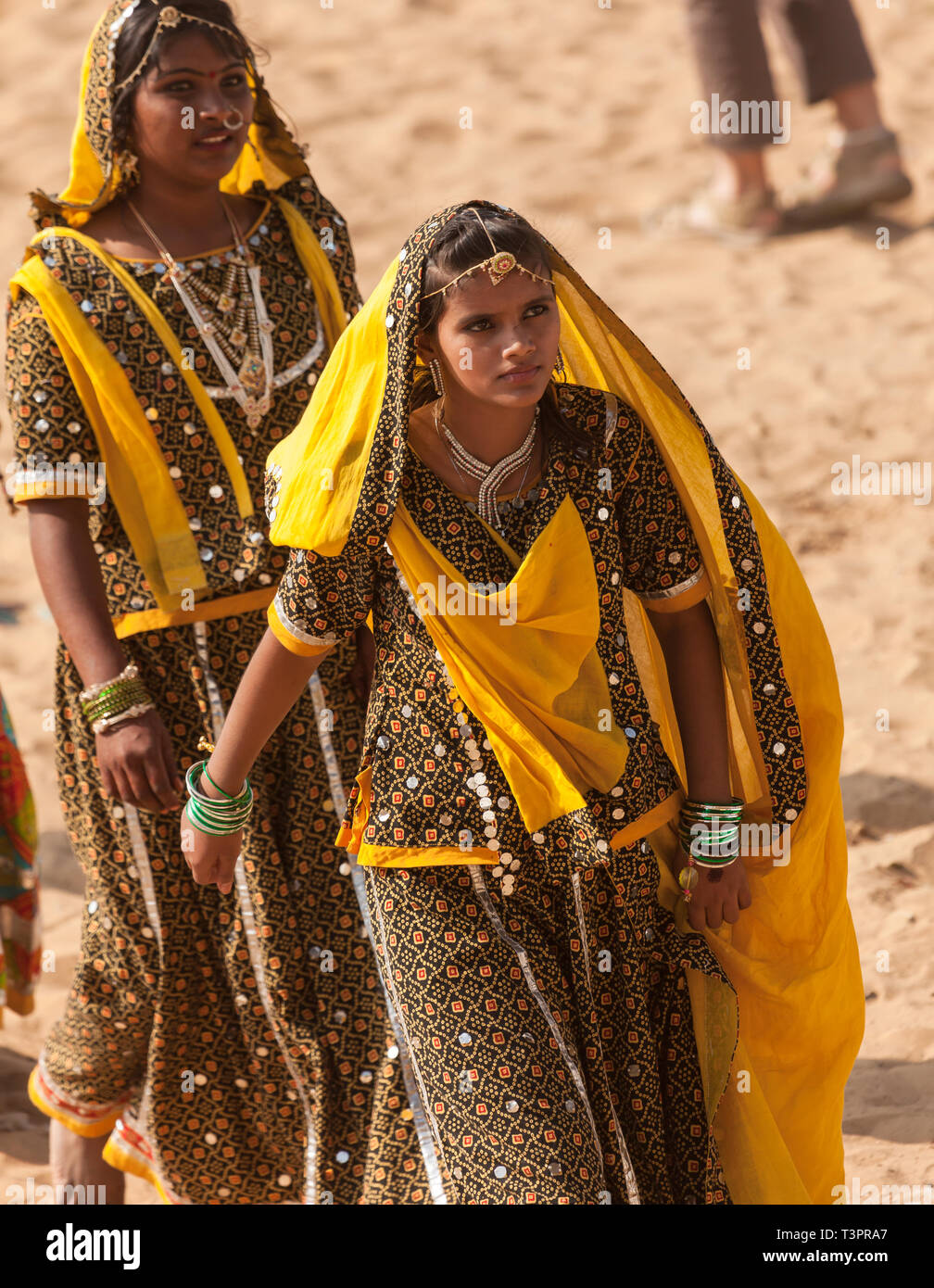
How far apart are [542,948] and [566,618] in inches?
20.2

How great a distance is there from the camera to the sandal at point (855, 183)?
9016mm

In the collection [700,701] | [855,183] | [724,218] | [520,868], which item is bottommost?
[520,868]

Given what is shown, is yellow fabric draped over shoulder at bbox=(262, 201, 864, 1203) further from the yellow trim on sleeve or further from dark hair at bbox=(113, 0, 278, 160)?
dark hair at bbox=(113, 0, 278, 160)

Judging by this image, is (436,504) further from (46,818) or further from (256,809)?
(46,818)

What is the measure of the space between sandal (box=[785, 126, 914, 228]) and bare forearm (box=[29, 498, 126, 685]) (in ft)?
21.4

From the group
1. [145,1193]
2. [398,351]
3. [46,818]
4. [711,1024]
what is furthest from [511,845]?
[46,818]

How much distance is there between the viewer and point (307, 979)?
3.49 metres

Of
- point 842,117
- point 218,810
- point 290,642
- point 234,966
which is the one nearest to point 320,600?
point 290,642

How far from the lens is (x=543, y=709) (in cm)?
270

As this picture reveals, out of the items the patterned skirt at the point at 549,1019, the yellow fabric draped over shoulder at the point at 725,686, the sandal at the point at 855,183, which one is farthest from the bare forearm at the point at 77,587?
the sandal at the point at 855,183

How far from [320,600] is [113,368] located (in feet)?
2.70

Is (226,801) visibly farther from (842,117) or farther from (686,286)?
(842,117)

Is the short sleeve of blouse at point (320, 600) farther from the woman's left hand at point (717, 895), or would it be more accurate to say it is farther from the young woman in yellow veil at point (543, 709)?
the woman's left hand at point (717, 895)

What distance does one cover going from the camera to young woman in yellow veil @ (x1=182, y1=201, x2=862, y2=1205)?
2670 millimetres
